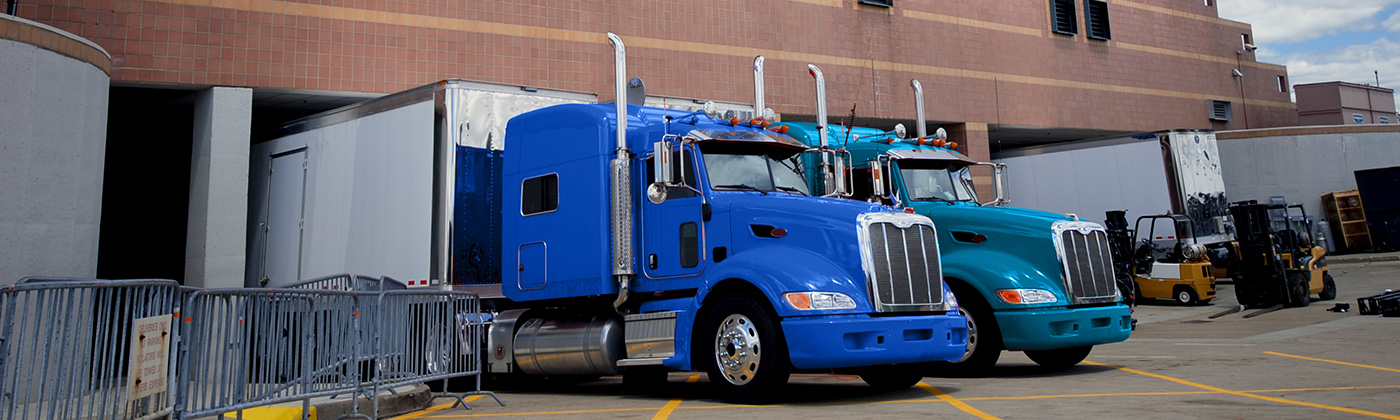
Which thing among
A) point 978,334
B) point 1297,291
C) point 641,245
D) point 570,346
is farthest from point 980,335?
point 1297,291

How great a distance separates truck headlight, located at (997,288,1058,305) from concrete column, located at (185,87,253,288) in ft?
41.9

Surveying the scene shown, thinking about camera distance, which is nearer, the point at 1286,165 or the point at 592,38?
the point at 592,38

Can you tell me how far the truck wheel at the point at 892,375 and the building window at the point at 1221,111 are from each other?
28.9m

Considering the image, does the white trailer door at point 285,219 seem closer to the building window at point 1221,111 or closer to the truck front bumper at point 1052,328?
the truck front bumper at point 1052,328

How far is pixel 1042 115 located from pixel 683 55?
12.0 m

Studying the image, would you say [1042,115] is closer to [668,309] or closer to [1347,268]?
[1347,268]

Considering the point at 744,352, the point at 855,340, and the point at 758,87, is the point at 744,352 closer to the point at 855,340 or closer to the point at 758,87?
the point at 855,340

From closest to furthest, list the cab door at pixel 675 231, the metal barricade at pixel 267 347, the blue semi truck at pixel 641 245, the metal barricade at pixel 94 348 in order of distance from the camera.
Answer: the metal barricade at pixel 94 348
the metal barricade at pixel 267 347
the blue semi truck at pixel 641 245
the cab door at pixel 675 231

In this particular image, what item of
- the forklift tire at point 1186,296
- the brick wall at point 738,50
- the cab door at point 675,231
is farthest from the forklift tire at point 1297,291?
the cab door at point 675,231

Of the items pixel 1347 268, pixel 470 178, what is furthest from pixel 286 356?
pixel 1347 268

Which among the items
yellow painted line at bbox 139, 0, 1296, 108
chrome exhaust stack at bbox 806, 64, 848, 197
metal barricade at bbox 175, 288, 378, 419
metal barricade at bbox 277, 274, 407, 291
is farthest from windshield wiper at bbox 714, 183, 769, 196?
yellow painted line at bbox 139, 0, 1296, 108

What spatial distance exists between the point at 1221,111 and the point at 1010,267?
92.8 feet

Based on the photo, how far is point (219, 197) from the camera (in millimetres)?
17281

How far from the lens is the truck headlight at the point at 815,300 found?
27.4 feet
